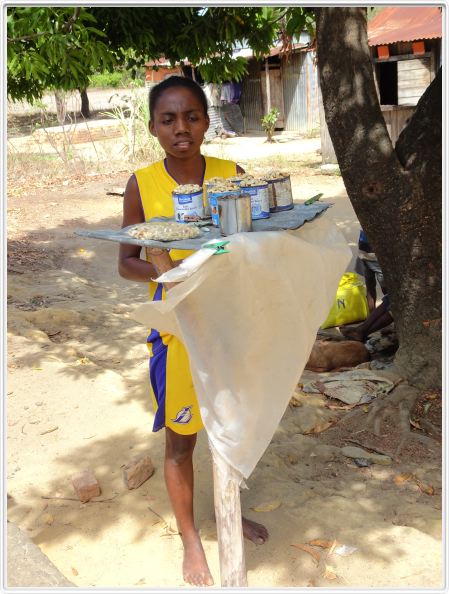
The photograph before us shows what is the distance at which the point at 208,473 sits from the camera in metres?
3.18

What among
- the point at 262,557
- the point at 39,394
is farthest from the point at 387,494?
the point at 39,394

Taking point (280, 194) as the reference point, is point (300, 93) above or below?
above

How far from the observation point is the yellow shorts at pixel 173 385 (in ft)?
7.40

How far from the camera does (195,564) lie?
249cm

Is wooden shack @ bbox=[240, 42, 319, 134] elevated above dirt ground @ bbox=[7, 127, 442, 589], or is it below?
above

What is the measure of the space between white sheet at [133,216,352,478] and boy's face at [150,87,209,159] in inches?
21.4

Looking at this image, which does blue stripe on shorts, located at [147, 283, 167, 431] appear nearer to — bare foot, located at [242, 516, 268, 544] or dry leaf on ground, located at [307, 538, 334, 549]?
bare foot, located at [242, 516, 268, 544]

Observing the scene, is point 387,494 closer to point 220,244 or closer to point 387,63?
point 220,244

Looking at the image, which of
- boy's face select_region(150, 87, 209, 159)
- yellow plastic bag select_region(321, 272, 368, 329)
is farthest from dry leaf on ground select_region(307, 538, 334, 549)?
yellow plastic bag select_region(321, 272, 368, 329)

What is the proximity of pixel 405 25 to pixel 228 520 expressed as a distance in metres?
11.7

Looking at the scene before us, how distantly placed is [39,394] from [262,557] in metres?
1.82

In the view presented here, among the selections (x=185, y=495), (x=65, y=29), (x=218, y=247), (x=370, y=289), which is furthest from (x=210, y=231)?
(x=370, y=289)

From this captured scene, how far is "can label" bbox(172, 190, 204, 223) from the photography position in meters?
1.99

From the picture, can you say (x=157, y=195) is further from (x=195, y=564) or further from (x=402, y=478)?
(x=402, y=478)
